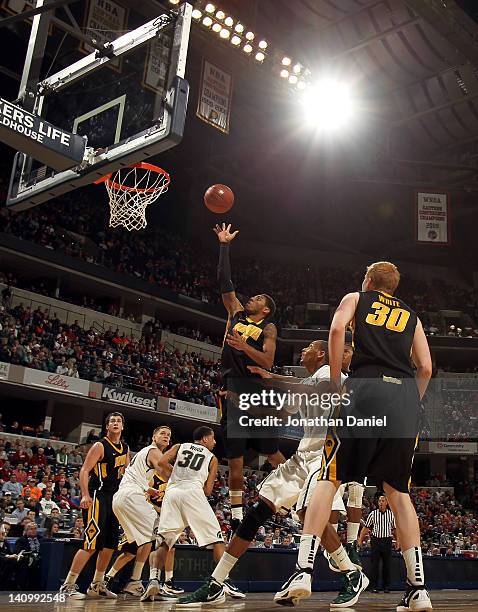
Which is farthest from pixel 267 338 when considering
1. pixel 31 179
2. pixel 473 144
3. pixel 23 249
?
pixel 473 144

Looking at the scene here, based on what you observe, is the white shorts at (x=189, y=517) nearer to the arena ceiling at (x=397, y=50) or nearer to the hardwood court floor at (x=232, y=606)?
the hardwood court floor at (x=232, y=606)

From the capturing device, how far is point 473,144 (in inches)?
1094

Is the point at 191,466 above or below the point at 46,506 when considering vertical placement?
above

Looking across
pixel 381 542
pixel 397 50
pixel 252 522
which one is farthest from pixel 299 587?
pixel 397 50

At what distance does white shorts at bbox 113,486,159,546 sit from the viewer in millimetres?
8234

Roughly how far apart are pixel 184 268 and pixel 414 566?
89.7 ft

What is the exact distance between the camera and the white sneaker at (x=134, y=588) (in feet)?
27.9

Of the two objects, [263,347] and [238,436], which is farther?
[238,436]

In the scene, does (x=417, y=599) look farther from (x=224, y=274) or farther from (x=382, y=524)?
(x=382, y=524)

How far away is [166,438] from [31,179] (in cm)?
367

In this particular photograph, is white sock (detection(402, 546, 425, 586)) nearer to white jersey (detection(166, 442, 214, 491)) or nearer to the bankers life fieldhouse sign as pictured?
white jersey (detection(166, 442, 214, 491))

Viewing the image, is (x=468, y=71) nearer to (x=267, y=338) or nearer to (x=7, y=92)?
(x=7, y=92)

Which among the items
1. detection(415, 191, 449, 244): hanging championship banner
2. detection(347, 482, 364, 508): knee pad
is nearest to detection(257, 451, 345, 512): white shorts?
detection(347, 482, 364, 508): knee pad

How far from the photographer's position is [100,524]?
26.5 ft
